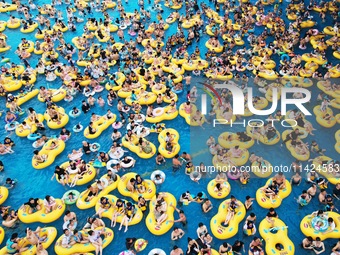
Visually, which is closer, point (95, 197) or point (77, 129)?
point (95, 197)

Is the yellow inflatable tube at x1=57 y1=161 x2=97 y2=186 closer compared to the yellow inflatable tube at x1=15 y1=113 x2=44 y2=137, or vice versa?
the yellow inflatable tube at x1=57 y1=161 x2=97 y2=186

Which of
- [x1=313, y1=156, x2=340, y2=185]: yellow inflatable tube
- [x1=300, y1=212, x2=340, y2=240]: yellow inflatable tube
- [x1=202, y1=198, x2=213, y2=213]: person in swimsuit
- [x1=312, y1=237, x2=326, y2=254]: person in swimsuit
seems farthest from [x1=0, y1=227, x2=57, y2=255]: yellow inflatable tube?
[x1=313, y1=156, x2=340, y2=185]: yellow inflatable tube

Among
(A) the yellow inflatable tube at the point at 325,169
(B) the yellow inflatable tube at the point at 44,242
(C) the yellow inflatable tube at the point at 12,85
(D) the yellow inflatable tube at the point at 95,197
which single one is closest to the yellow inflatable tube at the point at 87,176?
(D) the yellow inflatable tube at the point at 95,197

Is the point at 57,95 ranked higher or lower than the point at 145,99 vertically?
higher

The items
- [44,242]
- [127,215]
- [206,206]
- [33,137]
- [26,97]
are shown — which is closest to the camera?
[44,242]

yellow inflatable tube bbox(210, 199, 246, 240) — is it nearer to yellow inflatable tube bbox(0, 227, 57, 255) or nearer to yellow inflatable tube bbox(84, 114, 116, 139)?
yellow inflatable tube bbox(0, 227, 57, 255)

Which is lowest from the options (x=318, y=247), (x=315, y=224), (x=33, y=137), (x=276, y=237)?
(x=318, y=247)

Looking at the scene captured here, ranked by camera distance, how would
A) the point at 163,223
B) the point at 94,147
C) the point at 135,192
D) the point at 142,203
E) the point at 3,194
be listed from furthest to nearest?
the point at 94,147, the point at 3,194, the point at 135,192, the point at 142,203, the point at 163,223

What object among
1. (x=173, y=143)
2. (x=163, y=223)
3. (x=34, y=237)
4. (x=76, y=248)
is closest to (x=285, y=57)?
(x=173, y=143)

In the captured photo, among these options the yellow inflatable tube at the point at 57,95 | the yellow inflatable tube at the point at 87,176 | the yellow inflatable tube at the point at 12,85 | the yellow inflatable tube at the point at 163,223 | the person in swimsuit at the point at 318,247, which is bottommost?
the person in swimsuit at the point at 318,247

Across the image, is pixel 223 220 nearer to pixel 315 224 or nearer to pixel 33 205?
pixel 315 224

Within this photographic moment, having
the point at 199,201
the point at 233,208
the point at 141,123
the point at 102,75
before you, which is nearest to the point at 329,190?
the point at 233,208

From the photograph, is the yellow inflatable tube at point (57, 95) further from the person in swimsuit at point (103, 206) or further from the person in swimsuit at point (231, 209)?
the person in swimsuit at point (231, 209)
